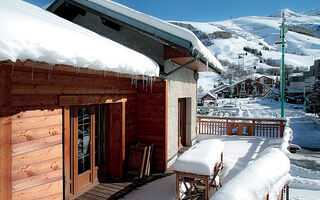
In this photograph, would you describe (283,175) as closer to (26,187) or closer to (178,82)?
(26,187)

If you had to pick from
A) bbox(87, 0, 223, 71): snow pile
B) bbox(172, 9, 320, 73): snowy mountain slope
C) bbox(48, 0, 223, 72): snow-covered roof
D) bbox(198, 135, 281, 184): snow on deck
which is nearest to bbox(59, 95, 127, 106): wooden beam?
bbox(48, 0, 223, 72): snow-covered roof

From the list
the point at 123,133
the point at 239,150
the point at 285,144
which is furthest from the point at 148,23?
the point at 239,150

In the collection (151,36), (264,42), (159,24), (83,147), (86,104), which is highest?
(264,42)

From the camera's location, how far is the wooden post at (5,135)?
236 cm

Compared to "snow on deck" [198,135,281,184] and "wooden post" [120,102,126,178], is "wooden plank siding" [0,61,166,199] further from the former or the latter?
"snow on deck" [198,135,281,184]

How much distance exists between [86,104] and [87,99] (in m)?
0.13

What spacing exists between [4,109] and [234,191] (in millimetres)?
2609

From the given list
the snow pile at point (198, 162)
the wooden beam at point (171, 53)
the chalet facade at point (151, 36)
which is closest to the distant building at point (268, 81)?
the chalet facade at point (151, 36)

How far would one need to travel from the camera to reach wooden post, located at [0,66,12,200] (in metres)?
2.36

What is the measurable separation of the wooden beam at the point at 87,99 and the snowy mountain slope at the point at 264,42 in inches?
3437

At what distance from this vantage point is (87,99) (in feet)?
12.8

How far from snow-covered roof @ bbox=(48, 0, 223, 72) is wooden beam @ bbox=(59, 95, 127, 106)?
5.53ft

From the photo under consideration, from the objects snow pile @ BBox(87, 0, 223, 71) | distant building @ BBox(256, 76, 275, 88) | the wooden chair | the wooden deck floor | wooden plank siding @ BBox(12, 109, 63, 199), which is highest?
distant building @ BBox(256, 76, 275, 88)

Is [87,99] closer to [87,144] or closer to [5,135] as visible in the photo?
[87,144]
